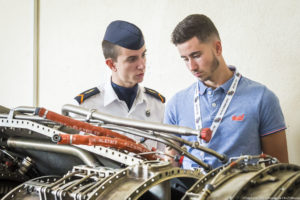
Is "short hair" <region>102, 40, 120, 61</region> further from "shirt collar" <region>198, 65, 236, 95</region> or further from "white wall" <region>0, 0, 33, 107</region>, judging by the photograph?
"white wall" <region>0, 0, 33, 107</region>

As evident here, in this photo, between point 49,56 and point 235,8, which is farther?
point 49,56

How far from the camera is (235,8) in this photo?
1.95 metres

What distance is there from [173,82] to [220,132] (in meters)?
0.82

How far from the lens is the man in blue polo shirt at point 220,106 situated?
1456 mm

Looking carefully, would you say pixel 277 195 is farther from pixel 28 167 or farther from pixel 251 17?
pixel 251 17

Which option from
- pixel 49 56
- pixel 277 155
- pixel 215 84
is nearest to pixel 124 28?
pixel 215 84

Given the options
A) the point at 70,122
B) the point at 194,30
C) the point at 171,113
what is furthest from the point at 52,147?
the point at 194,30

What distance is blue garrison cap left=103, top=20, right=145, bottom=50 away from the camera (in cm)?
188

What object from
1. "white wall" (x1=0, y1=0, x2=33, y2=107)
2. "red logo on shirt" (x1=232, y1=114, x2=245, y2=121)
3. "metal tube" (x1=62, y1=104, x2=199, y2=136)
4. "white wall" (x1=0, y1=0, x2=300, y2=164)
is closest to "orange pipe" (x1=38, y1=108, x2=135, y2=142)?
"metal tube" (x1=62, y1=104, x2=199, y2=136)

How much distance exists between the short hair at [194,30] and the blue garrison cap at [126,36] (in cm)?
30

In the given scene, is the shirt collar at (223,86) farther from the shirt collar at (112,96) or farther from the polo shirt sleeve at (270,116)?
the shirt collar at (112,96)

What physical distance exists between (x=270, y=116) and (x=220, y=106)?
0.63ft

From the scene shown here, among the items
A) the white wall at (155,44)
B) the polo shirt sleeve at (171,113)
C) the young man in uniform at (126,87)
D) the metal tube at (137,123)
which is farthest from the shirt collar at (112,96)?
the metal tube at (137,123)

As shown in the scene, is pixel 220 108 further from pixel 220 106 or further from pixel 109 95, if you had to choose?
pixel 109 95
